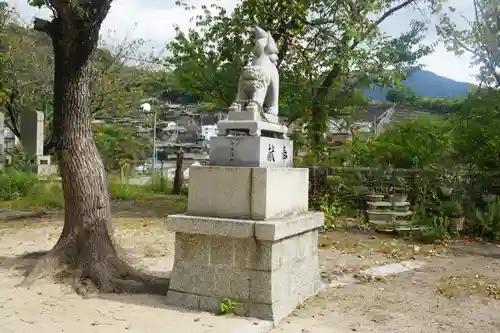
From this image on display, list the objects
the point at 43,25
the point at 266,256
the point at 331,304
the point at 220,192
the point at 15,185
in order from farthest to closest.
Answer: the point at 15,185 → the point at 43,25 → the point at 331,304 → the point at 220,192 → the point at 266,256

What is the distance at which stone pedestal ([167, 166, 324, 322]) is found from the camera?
5.74 metres

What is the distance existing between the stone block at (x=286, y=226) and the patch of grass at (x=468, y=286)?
A: 7.45ft

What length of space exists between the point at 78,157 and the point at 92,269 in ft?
5.60

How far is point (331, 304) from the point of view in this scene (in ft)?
21.9

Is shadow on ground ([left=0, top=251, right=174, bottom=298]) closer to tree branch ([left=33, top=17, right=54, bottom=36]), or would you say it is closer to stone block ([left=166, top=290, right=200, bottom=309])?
stone block ([left=166, top=290, right=200, bottom=309])

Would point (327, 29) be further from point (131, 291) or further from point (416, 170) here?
point (131, 291)

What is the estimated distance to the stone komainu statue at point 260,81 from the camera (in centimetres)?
639

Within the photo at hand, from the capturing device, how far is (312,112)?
15508 millimetres

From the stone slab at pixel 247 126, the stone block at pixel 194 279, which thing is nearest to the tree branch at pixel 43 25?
the stone slab at pixel 247 126

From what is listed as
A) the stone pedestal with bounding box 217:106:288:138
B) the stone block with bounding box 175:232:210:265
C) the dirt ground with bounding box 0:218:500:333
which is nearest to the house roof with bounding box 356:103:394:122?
the dirt ground with bounding box 0:218:500:333

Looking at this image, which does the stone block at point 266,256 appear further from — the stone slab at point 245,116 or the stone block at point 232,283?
→ the stone slab at point 245,116

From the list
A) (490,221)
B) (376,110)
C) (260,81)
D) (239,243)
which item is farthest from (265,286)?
(376,110)

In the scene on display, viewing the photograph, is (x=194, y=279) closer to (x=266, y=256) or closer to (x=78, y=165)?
(x=266, y=256)

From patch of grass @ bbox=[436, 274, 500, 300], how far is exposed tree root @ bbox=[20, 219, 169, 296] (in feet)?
13.1
